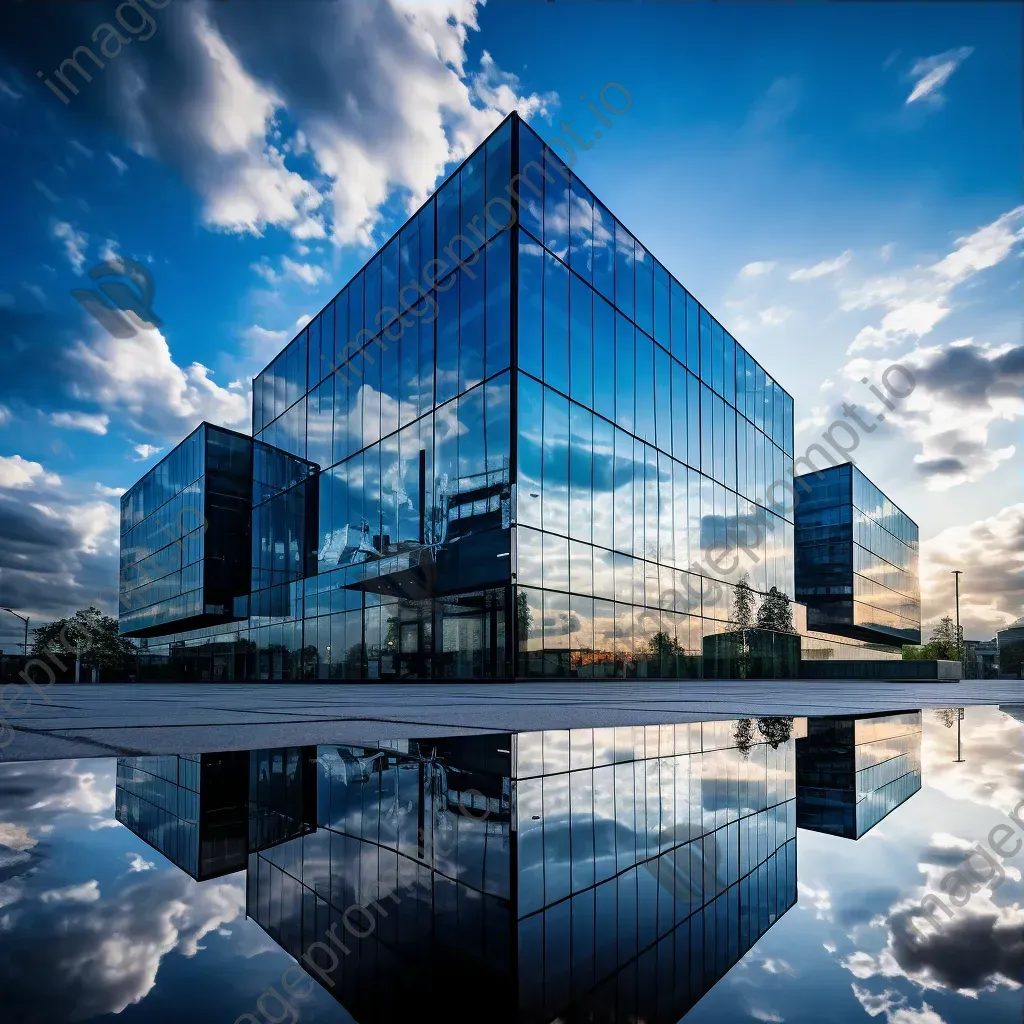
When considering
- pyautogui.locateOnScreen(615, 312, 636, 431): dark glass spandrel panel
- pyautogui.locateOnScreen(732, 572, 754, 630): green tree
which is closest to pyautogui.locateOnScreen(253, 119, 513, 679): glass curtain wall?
pyautogui.locateOnScreen(615, 312, 636, 431): dark glass spandrel panel

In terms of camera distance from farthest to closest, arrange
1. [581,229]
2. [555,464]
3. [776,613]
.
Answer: [776,613]
[581,229]
[555,464]

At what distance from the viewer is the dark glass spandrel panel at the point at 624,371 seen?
2500cm

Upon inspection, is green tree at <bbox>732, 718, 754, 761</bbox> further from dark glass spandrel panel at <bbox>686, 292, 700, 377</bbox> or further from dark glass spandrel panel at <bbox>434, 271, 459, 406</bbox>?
dark glass spandrel panel at <bbox>686, 292, 700, 377</bbox>

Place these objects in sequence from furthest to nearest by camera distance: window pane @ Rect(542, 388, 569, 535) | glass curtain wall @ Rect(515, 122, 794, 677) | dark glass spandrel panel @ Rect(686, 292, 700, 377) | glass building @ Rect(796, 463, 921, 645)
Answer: glass building @ Rect(796, 463, 921, 645) < dark glass spandrel panel @ Rect(686, 292, 700, 377) < window pane @ Rect(542, 388, 569, 535) < glass curtain wall @ Rect(515, 122, 794, 677)

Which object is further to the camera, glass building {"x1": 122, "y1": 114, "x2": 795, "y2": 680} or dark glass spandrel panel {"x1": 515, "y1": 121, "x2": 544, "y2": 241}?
dark glass spandrel panel {"x1": 515, "y1": 121, "x2": 544, "y2": 241}

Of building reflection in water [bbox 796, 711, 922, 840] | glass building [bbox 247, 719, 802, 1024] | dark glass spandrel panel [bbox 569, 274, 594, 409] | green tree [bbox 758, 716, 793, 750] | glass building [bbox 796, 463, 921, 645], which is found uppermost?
dark glass spandrel panel [bbox 569, 274, 594, 409]

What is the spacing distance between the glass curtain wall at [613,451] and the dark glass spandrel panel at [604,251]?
0.07 m

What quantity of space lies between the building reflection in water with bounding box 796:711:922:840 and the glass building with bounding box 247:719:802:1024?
0.11 meters

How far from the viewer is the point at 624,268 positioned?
26172 mm

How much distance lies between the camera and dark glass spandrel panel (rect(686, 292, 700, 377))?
30.3 meters

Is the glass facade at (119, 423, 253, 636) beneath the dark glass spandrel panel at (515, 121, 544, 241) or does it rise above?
beneath

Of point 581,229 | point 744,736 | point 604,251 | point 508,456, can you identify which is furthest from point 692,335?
point 744,736

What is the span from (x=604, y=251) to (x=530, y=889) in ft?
85.7

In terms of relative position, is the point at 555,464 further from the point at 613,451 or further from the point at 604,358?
the point at 604,358
